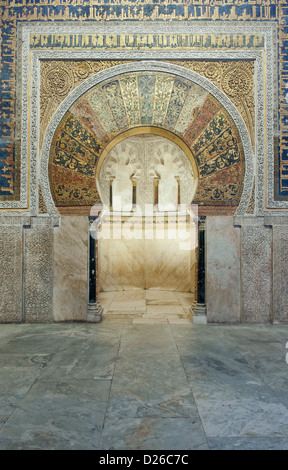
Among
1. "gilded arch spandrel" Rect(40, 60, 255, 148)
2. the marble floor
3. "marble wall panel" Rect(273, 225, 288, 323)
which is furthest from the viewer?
the marble floor

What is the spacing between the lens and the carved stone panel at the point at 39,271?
4273mm

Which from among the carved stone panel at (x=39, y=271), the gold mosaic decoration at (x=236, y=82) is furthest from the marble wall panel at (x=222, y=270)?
the carved stone panel at (x=39, y=271)

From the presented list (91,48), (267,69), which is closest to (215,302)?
(267,69)

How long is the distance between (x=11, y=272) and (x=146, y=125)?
2655mm

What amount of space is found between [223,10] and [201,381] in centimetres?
460

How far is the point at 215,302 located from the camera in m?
4.27

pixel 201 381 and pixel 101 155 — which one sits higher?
pixel 101 155

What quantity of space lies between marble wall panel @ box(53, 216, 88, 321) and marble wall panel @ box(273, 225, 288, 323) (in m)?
2.49

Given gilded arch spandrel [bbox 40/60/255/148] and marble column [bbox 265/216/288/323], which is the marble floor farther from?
gilded arch spandrel [bbox 40/60/255/148]

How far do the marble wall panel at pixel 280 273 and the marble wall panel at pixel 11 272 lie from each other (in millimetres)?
3341

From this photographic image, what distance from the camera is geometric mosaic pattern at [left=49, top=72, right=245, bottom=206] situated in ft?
14.0

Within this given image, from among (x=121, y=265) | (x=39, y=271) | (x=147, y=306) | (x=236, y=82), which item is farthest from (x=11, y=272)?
(x=236, y=82)

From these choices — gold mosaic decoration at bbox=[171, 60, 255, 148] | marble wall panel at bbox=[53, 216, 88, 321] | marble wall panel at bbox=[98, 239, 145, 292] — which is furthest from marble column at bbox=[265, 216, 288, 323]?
marble wall panel at bbox=[98, 239, 145, 292]

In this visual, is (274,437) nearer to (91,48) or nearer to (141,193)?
(91,48)
